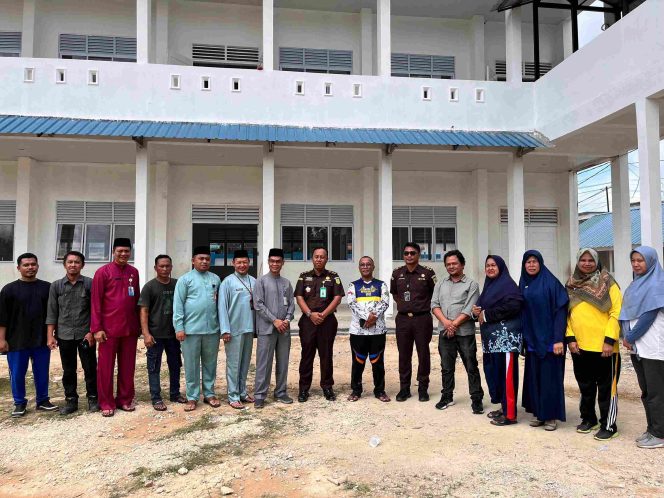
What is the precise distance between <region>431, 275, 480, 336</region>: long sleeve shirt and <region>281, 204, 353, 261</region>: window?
793 centimetres

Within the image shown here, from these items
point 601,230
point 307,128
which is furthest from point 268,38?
point 601,230

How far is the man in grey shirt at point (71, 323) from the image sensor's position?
4570mm

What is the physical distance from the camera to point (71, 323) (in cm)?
458

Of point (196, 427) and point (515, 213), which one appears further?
point (515, 213)

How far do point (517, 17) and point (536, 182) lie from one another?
181 inches

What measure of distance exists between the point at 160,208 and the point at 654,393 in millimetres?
10920

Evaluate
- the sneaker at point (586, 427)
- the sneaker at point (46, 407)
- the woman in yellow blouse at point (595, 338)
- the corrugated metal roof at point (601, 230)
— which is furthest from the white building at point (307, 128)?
the corrugated metal roof at point (601, 230)

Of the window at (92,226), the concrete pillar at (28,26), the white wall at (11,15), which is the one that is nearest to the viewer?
the concrete pillar at (28,26)

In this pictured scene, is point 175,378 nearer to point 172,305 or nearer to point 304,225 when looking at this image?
point 172,305

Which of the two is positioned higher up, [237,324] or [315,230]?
[315,230]

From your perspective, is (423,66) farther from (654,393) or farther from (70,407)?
(70,407)

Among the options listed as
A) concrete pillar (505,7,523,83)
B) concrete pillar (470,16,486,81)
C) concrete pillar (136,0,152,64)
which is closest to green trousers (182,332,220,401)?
concrete pillar (136,0,152,64)

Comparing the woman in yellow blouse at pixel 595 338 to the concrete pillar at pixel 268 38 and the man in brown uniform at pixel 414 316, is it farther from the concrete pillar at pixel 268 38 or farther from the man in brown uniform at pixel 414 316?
the concrete pillar at pixel 268 38

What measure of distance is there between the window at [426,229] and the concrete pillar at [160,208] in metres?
6.09
